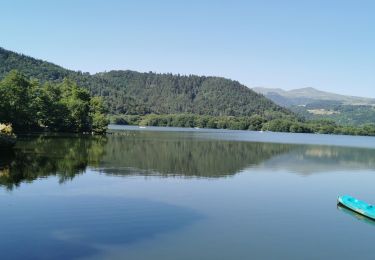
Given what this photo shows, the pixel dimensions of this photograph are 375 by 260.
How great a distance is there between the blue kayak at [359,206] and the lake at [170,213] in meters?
0.61

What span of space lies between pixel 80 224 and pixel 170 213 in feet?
20.2

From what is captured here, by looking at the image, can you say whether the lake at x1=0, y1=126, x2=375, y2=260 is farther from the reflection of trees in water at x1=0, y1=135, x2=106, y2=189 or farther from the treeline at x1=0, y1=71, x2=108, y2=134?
the treeline at x1=0, y1=71, x2=108, y2=134

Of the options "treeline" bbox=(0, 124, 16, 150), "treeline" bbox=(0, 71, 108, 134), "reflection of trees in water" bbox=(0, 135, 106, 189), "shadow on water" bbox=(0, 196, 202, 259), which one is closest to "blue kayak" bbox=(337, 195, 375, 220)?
"shadow on water" bbox=(0, 196, 202, 259)

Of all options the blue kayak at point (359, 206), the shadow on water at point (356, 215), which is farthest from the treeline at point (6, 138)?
the shadow on water at point (356, 215)

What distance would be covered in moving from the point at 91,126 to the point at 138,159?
71231 millimetres

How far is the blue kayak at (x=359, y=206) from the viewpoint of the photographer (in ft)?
103

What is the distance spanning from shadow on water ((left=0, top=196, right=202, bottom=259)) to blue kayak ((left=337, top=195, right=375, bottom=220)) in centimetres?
1232

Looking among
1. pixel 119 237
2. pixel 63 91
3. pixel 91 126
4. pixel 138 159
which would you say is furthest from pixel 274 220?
pixel 63 91

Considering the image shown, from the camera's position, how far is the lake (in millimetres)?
20766

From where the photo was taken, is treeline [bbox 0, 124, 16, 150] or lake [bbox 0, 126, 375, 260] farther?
treeline [bbox 0, 124, 16, 150]

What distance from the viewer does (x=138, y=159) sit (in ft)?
198

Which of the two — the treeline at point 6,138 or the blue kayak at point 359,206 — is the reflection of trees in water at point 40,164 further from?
the blue kayak at point 359,206

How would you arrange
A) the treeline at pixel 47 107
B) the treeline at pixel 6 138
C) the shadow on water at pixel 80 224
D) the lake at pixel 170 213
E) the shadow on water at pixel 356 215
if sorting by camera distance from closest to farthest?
the shadow on water at pixel 80 224
the lake at pixel 170 213
the shadow on water at pixel 356 215
the treeline at pixel 6 138
the treeline at pixel 47 107

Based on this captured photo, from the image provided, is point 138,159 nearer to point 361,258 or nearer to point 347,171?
point 347,171
